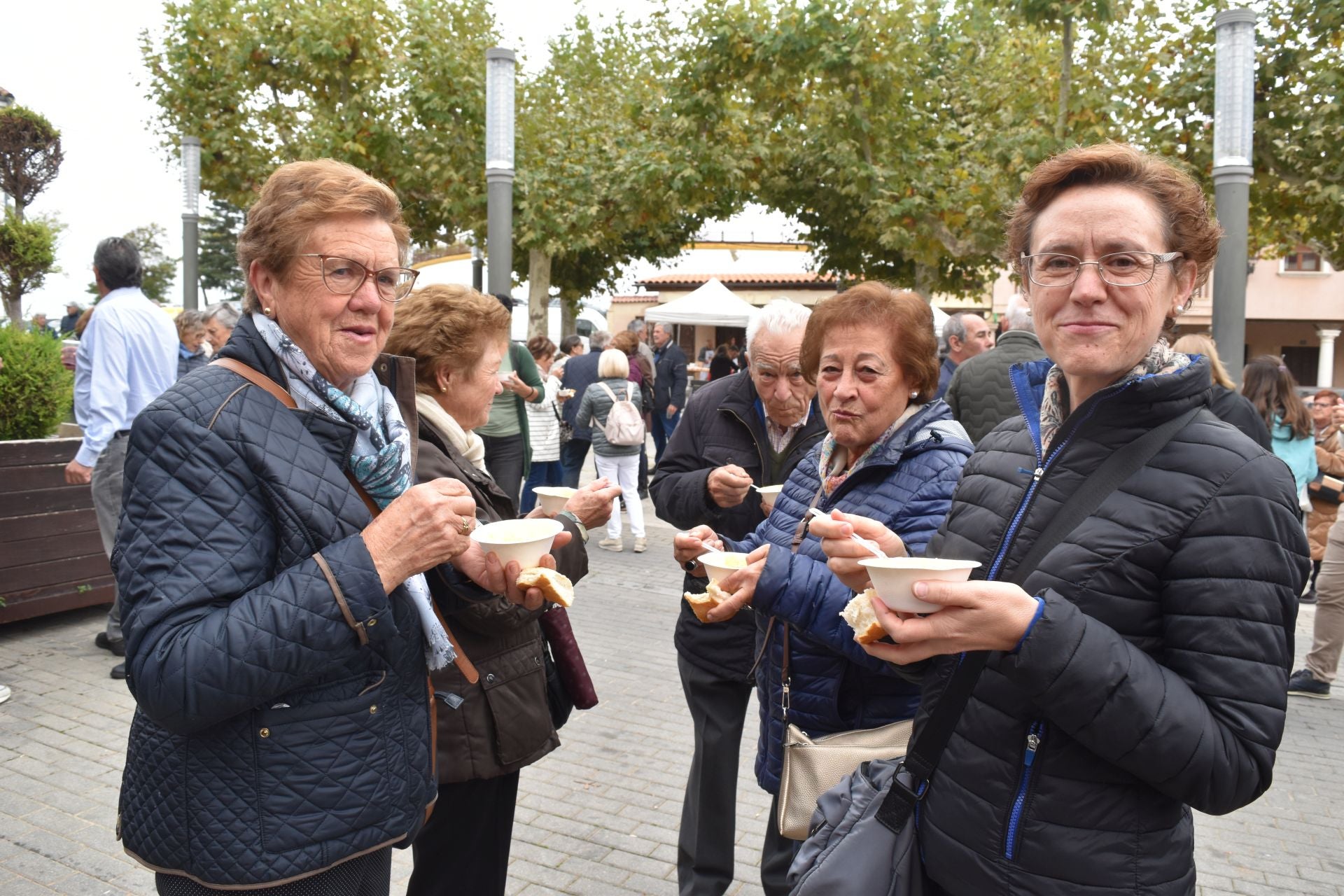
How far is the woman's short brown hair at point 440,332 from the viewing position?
111 inches

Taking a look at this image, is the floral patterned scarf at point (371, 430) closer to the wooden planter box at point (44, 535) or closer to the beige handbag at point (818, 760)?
the beige handbag at point (818, 760)

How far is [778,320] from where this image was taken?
3650mm

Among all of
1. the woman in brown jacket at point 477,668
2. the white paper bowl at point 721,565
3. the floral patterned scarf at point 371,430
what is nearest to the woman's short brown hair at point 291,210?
the floral patterned scarf at point 371,430

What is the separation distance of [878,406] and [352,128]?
1463cm

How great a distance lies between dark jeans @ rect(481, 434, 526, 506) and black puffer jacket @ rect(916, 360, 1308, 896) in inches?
266

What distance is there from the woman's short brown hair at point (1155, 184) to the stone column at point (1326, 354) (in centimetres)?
3933

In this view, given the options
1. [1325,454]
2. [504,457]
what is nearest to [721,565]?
[504,457]

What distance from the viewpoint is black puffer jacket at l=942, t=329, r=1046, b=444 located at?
239 inches

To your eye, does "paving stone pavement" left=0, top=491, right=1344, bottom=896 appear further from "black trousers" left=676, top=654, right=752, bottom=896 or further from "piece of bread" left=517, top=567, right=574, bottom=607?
"piece of bread" left=517, top=567, right=574, bottom=607

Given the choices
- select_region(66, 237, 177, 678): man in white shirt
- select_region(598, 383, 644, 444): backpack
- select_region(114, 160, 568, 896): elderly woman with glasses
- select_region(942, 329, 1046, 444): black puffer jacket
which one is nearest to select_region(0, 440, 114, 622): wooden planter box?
select_region(66, 237, 177, 678): man in white shirt

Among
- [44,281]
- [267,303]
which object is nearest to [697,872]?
[267,303]

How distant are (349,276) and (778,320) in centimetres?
197

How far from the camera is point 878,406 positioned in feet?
8.81

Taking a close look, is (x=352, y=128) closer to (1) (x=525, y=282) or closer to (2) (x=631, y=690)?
(1) (x=525, y=282)
